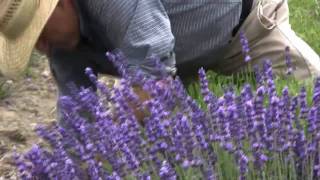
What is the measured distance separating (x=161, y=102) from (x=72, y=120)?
0.78 feet

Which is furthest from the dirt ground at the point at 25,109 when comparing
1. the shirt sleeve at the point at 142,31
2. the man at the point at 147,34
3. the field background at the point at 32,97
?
the shirt sleeve at the point at 142,31

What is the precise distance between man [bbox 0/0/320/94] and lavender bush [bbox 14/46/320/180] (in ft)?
1.27

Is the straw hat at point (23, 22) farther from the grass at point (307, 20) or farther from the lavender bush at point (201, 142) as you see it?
the grass at point (307, 20)

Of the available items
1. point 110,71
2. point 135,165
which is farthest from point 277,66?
point 135,165

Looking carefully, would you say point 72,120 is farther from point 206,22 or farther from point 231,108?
point 206,22

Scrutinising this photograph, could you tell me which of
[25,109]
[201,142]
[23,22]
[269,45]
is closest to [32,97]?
[25,109]

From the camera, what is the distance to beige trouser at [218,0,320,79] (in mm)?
2971

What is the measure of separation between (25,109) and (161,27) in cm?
178

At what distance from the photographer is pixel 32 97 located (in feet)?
13.3

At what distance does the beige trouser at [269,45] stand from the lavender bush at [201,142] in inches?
41.5

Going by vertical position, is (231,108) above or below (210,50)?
above

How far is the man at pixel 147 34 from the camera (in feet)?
7.45

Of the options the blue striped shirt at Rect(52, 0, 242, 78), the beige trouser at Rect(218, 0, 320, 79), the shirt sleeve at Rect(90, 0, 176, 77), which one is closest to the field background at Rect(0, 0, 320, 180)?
the beige trouser at Rect(218, 0, 320, 79)

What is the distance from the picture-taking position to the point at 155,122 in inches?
70.2
